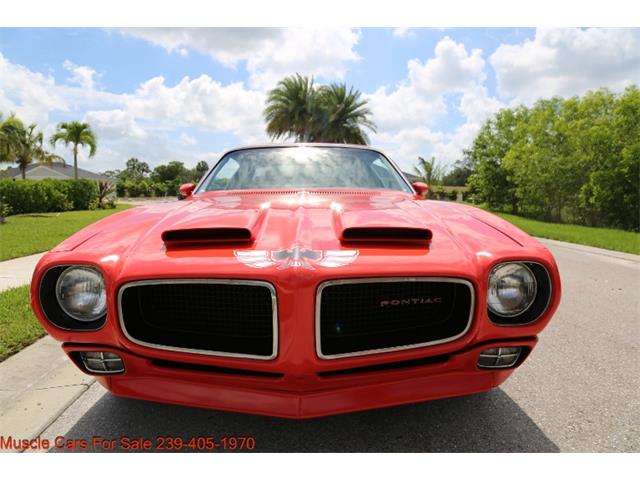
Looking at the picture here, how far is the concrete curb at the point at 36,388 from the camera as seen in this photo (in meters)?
2.11

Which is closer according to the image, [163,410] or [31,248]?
[163,410]

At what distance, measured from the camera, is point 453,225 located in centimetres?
210

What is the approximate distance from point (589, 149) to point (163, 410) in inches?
947

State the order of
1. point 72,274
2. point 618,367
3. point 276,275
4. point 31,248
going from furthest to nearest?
1. point 31,248
2. point 618,367
3. point 72,274
4. point 276,275

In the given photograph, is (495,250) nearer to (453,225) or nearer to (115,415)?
(453,225)

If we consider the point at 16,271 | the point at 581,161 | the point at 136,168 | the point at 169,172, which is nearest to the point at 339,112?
the point at 581,161

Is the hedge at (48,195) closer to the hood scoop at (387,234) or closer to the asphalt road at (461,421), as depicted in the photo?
the asphalt road at (461,421)

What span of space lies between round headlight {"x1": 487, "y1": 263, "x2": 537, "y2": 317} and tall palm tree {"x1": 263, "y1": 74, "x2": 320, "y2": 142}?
31.6 m

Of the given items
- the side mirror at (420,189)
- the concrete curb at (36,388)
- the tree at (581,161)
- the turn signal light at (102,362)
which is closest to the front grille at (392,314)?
the turn signal light at (102,362)

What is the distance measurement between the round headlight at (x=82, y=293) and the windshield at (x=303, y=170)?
1.35 metres

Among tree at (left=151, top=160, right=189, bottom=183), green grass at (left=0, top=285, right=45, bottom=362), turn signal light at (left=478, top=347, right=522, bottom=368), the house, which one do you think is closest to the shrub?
green grass at (left=0, top=285, right=45, bottom=362)

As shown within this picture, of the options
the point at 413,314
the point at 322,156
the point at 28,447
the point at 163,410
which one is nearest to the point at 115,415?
the point at 163,410

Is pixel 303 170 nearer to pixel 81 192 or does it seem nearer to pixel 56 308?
pixel 56 308

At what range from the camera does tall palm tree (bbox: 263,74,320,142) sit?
107 ft
